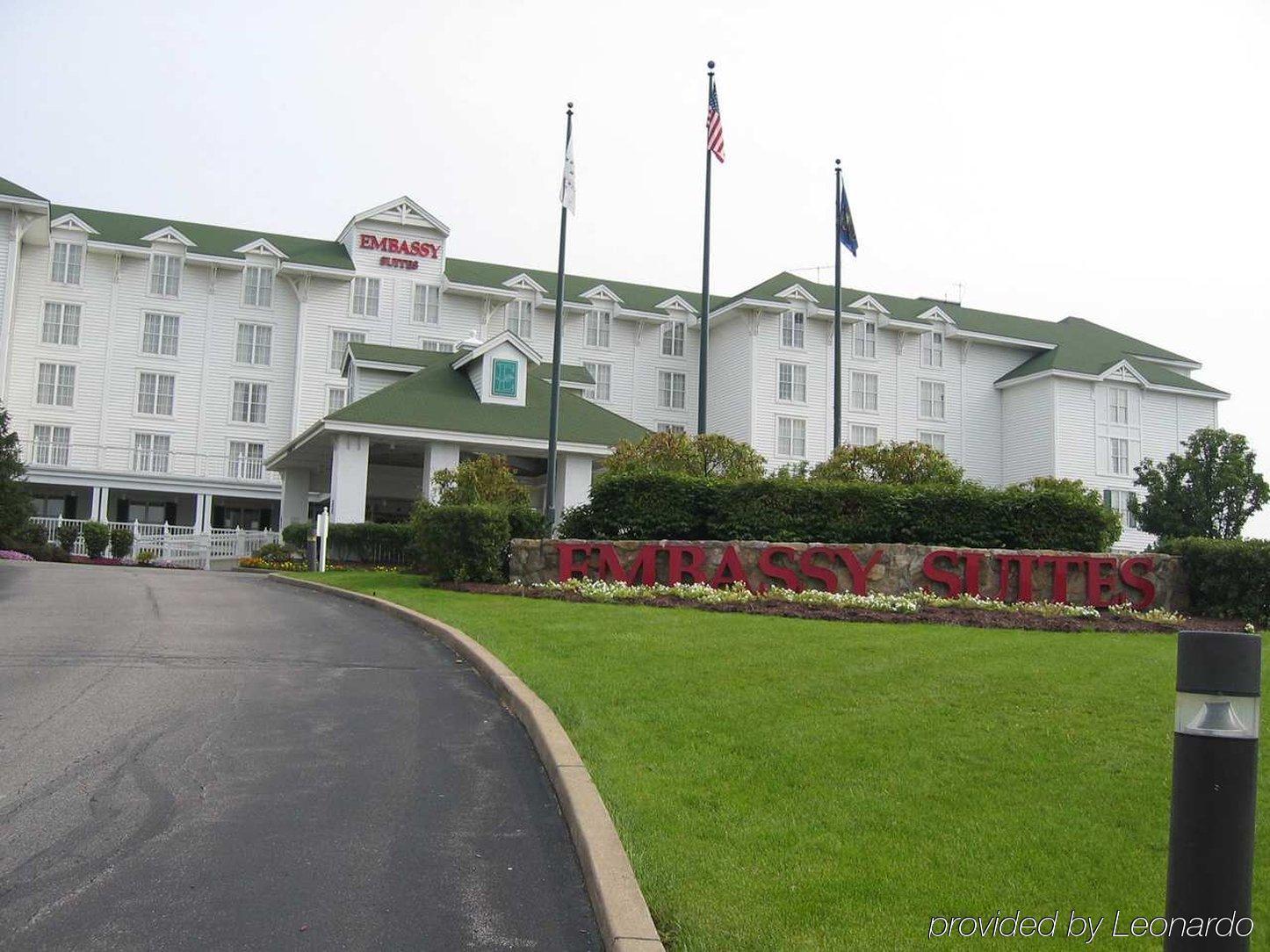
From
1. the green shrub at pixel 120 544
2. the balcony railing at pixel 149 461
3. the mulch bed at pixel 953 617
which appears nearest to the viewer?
the mulch bed at pixel 953 617

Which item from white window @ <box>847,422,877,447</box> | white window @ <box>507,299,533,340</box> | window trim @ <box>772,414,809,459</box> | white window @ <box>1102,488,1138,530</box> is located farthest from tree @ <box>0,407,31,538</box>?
white window @ <box>1102,488,1138,530</box>

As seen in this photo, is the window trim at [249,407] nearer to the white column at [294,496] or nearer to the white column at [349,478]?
the white column at [294,496]

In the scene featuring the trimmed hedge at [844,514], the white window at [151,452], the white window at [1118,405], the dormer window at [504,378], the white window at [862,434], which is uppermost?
the white window at [1118,405]

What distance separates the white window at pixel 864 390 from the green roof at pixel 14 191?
36.0 meters

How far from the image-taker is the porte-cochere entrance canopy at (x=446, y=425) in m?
33.8

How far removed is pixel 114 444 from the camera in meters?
47.2

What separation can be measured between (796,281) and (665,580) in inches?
1422

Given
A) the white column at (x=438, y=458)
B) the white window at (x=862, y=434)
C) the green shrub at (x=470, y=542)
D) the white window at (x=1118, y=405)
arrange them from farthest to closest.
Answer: the white window at (x=862, y=434) < the white window at (x=1118, y=405) < the white column at (x=438, y=458) < the green shrub at (x=470, y=542)

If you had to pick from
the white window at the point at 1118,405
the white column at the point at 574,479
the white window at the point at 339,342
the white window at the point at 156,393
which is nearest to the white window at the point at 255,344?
the white window at the point at 339,342

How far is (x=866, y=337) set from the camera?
5550 centimetres

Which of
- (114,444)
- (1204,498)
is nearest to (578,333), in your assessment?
(114,444)

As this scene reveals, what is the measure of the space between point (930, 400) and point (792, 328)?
8283 mm

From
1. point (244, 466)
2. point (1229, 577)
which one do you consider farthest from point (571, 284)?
point (1229, 577)

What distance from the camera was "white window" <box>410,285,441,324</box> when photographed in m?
51.4
